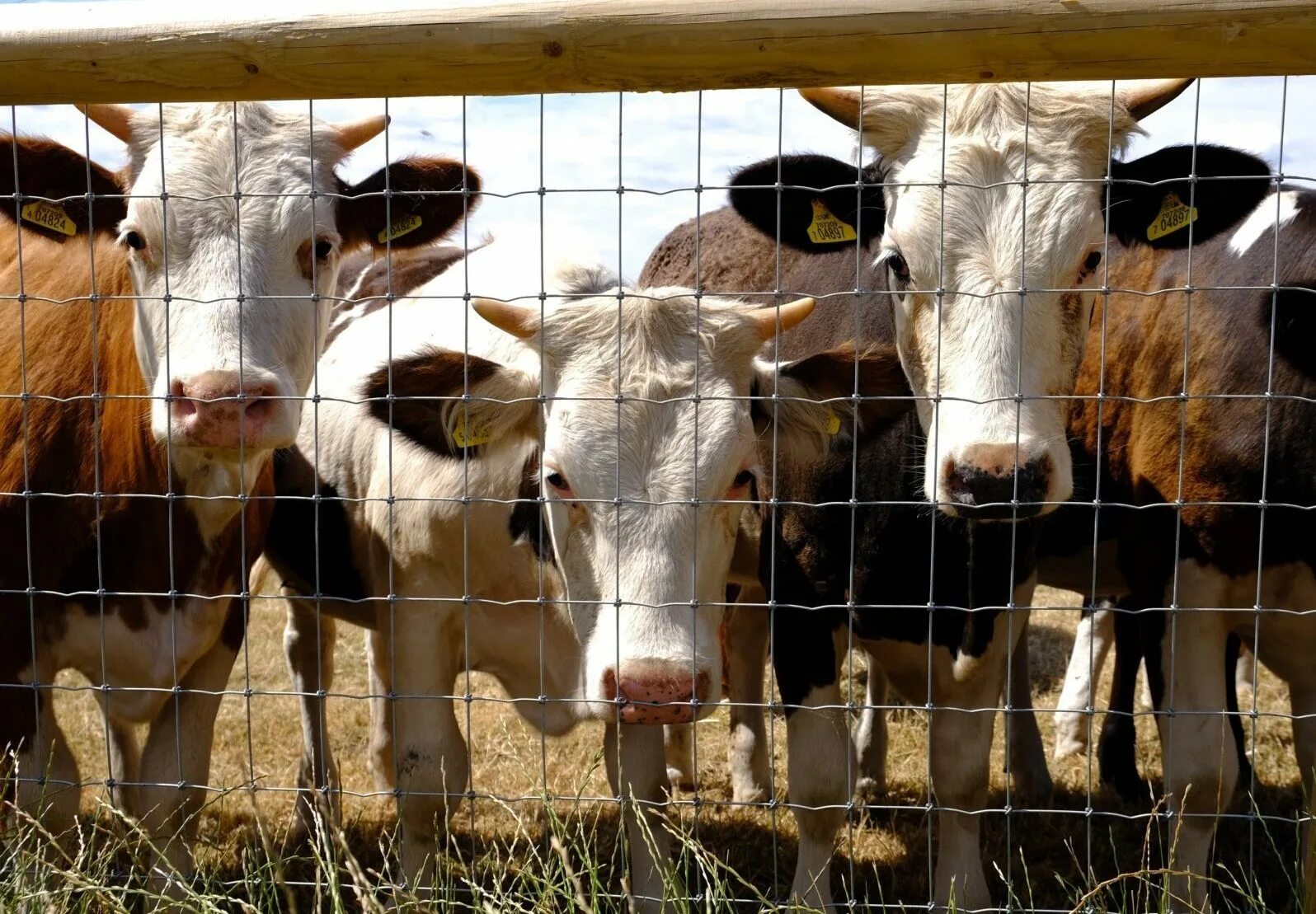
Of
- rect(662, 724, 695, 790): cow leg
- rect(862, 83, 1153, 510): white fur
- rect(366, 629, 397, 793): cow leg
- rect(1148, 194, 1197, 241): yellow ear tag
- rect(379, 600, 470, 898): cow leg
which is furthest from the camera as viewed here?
rect(662, 724, 695, 790): cow leg

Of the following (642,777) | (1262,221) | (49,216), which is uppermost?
(1262,221)

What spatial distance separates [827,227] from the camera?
4.05 m

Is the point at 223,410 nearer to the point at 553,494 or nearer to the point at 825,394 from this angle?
the point at 553,494

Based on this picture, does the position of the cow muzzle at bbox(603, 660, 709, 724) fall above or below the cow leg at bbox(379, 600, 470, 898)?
above

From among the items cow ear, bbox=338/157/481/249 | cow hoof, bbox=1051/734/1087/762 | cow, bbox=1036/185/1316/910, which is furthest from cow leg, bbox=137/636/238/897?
cow hoof, bbox=1051/734/1087/762

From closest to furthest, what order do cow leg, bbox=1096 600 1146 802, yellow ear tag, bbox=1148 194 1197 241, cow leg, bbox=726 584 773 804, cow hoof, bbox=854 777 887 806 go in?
yellow ear tag, bbox=1148 194 1197 241 → cow leg, bbox=1096 600 1146 802 → cow hoof, bbox=854 777 887 806 → cow leg, bbox=726 584 773 804

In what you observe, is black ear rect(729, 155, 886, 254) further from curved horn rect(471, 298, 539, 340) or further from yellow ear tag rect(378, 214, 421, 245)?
yellow ear tag rect(378, 214, 421, 245)

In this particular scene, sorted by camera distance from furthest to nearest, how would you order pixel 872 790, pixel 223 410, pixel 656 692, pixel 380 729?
pixel 872 790
pixel 380 729
pixel 223 410
pixel 656 692

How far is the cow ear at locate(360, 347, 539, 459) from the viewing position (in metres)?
3.80

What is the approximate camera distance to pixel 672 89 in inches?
107

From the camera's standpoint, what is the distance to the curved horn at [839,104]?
3871mm

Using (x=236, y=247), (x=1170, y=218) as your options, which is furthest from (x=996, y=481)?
(x=236, y=247)

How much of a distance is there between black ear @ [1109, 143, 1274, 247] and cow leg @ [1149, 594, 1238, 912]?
1044mm

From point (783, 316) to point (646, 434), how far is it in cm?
57
